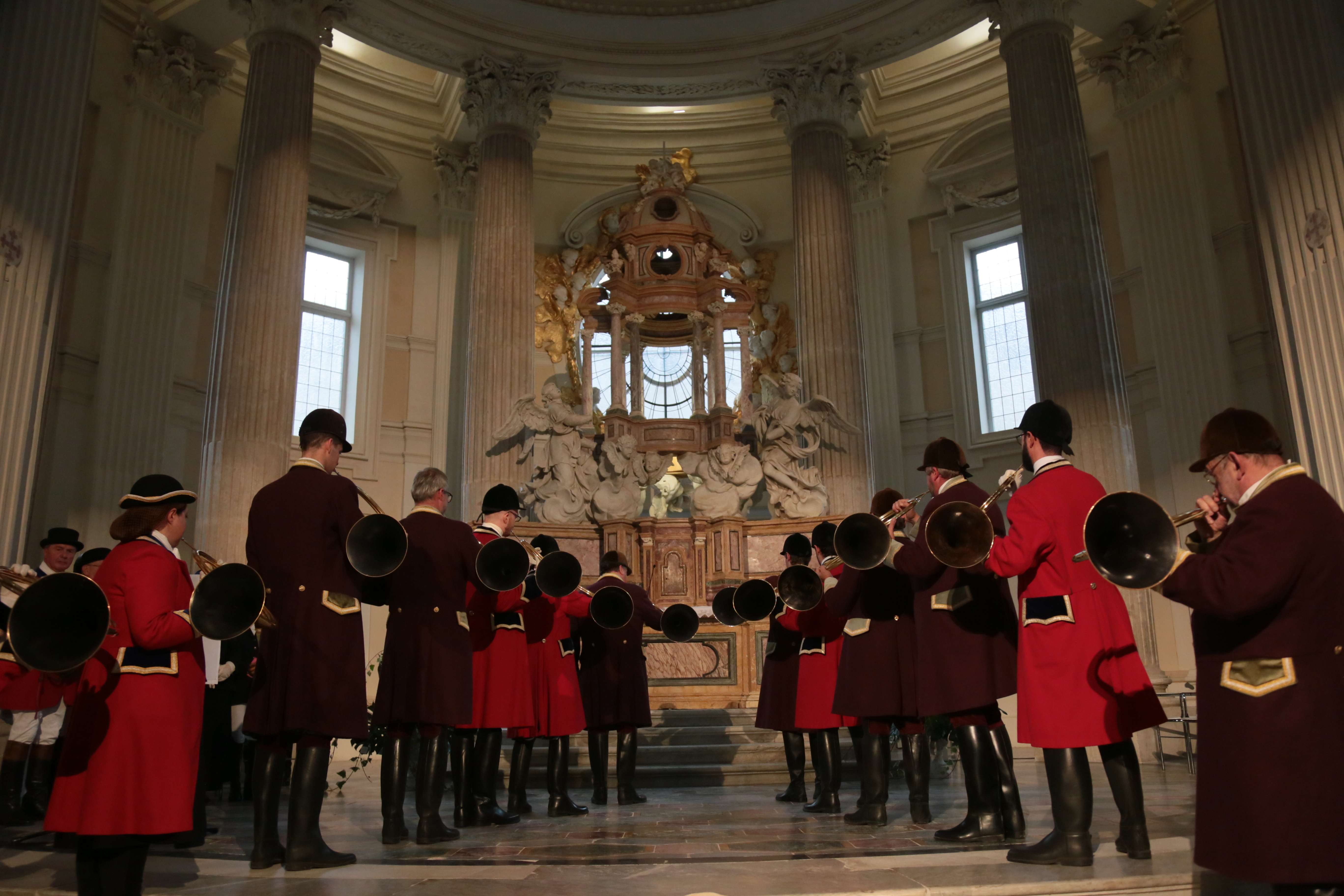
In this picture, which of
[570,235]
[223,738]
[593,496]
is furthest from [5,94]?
[570,235]

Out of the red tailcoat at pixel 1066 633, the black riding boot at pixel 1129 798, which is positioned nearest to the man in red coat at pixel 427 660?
the red tailcoat at pixel 1066 633

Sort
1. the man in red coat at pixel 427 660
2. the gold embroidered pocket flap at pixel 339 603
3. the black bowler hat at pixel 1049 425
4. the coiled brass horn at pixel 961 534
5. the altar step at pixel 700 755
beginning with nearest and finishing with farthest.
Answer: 1. the coiled brass horn at pixel 961 534
2. the black bowler hat at pixel 1049 425
3. the gold embroidered pocket flap at pixel 339 603
4. the man in red coat at pixel 427 660
5. the altar step at pixel 700 755

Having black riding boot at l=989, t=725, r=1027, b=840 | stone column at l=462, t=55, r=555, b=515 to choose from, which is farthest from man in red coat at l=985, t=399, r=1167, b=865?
stone column at l=462, t=55, r=555, b=515

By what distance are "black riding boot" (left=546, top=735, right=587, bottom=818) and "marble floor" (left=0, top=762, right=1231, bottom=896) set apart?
12cm

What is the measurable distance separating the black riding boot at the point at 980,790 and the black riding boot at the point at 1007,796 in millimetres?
18

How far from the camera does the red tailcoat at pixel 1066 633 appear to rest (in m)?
3.58

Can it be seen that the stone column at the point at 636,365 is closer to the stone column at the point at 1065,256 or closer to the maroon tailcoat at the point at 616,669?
→ the stone column at the point at 1065,256

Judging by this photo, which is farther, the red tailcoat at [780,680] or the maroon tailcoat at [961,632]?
the red tailcoat at [780,680]

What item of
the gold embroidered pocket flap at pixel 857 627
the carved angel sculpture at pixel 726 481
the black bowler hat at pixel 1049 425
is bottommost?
the gold embroidered pocket flap at pixel 857 627

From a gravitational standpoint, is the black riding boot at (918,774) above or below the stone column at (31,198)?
below

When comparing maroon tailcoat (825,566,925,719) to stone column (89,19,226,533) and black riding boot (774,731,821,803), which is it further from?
stone column (89,19,226,533)

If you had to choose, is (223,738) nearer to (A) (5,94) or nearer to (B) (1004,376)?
(A) (5,94)

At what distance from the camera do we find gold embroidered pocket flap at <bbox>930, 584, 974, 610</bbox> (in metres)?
4.44

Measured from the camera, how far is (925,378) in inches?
637
